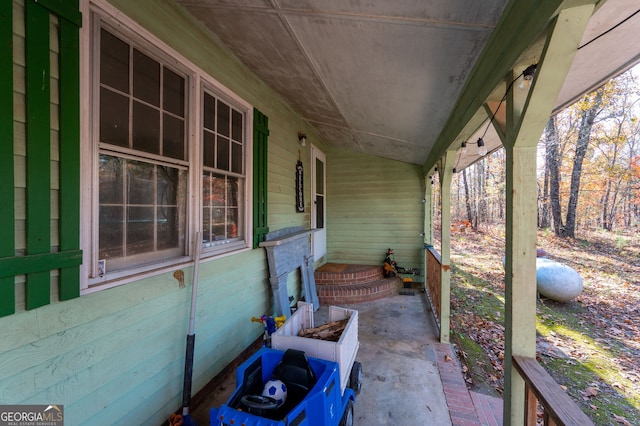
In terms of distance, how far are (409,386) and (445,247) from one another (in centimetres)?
169

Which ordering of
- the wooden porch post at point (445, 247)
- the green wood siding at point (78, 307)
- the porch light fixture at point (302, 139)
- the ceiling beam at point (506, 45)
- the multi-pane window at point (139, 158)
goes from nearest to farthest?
the ceiling beam at point (506, 45)
the green wood siding at point (78, 307)
the multi-pane window at point (139, 158)
the wooden porch post at point (445, 247)
the porch light fixture at point (302, 139)

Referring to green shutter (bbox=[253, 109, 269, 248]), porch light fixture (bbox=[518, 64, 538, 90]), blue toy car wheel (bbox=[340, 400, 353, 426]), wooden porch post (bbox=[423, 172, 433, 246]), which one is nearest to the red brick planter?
wooden porch post (bbox=[423, 172, 433, 246])

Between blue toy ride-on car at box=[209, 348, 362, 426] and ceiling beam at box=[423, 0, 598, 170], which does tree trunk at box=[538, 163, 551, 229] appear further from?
blue toy ride-on car at box=[209, 348, 362, 426]

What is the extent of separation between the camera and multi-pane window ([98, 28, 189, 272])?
1574mm

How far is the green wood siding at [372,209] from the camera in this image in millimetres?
5586

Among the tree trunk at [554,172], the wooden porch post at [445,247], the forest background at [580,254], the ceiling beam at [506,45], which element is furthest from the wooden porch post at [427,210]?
the tree trunk at [554,172]

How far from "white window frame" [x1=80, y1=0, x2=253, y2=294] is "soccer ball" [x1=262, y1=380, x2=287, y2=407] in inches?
42.6

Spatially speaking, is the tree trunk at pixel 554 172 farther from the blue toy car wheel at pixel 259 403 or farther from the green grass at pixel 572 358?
the blue toy car wheel at pixel 259 403

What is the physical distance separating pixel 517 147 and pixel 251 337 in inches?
118

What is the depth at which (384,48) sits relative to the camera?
1.76 metres

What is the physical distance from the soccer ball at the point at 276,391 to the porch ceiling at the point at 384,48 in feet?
7.28

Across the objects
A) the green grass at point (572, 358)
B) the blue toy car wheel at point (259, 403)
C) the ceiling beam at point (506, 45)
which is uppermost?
the ceiling beam at point (506, 45)

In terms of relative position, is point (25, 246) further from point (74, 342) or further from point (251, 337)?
point (251, 337)

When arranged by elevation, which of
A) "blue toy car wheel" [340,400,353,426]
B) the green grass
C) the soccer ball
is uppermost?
the soccer ball
